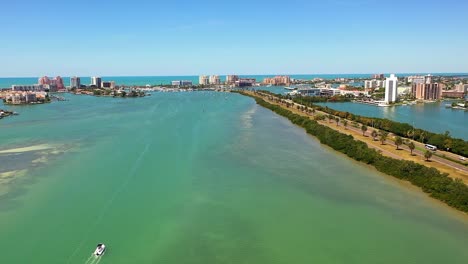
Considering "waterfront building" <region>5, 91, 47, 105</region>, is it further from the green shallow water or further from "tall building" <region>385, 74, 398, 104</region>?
"tall building" <region>385, 74, 398, 104</region>

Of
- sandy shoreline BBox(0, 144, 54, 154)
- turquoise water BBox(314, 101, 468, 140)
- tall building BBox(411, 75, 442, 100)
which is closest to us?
sandy shoreline BBox(0, 144, 54, 154)

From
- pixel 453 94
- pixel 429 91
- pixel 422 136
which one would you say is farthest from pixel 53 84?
pixel 422 136

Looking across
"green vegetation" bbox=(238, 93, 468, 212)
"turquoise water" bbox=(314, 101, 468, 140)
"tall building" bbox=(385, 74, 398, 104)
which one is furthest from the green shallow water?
"tall building" bbox=(385, 74, 398, 104)

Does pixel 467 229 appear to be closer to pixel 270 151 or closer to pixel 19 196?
pixel 270 151

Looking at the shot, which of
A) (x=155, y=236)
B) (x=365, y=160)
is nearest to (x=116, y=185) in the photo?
(x=155, y=236)

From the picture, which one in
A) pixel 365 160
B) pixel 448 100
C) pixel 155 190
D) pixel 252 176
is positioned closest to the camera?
pixel 155 190

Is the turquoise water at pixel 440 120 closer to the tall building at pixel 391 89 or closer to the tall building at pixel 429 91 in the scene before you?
the tall building at pixel 391 89
